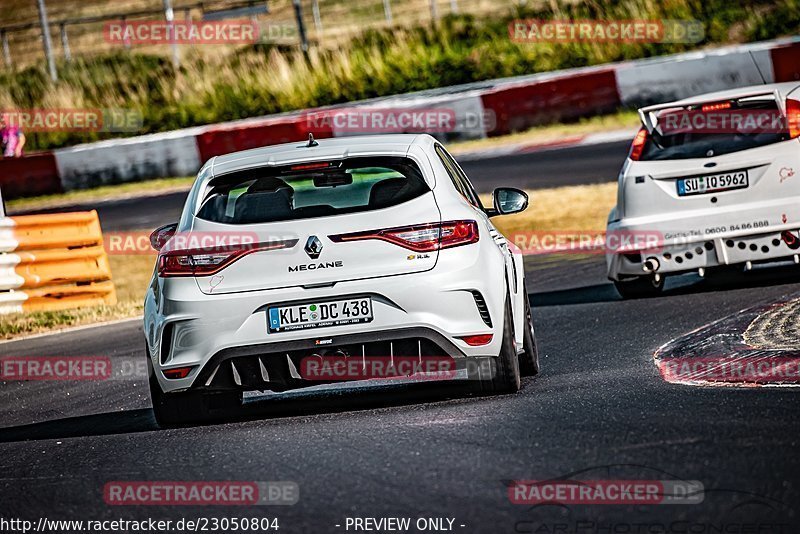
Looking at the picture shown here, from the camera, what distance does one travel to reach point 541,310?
491 inches

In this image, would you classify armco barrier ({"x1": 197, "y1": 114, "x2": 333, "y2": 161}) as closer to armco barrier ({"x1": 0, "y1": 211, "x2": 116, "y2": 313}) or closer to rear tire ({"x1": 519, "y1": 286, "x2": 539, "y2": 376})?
armco barrier ({"x1": 0, "y1": 211, "x2": 116, "y2": 313})

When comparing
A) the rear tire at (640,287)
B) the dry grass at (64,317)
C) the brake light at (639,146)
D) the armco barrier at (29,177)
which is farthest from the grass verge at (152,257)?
the armco barrier at (29,177)

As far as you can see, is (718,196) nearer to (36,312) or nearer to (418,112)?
(36,312)

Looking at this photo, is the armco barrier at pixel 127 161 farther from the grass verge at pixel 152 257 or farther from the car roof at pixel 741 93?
the car roof at pixel 741 93

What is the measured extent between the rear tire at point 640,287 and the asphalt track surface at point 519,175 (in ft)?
28.7

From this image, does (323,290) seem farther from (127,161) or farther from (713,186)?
(127,161)

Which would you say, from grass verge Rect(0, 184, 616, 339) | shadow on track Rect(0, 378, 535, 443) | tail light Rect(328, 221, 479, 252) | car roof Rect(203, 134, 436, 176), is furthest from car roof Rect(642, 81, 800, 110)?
grass verge Rect(0, 184, 616, 339)

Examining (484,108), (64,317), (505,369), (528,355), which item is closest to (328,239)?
(505,369)

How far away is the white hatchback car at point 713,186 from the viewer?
37.1ft

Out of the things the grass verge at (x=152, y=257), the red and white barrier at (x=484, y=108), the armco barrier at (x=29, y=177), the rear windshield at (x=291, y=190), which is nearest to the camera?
the rear windshield at (x=291, y=190)

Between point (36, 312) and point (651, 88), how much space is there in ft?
43.9

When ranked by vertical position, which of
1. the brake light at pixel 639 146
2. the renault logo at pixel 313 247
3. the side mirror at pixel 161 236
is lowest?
the brake light at pixel 639 146

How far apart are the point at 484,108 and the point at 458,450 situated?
2157cm

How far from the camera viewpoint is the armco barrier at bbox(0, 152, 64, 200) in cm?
2850
